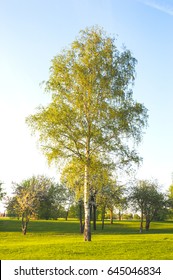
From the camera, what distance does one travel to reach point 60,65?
3475 centimetres

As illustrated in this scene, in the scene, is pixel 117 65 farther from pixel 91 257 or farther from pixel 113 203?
pixel 113 203

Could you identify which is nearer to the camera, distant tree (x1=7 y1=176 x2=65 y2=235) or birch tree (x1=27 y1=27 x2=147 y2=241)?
birch tree (x1=27 y1=27 x2=147 y2=241)

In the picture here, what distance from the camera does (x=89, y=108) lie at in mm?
33531

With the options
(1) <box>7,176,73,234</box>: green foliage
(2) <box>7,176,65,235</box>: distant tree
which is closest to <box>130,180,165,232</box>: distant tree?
(1) <box>7,176,73,234</box>: green foliage

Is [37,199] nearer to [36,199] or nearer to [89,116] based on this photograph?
[36,199]

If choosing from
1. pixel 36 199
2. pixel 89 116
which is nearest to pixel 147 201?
pixel 36 199

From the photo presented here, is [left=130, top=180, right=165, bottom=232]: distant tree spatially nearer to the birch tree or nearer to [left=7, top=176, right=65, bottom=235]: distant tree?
[left=7, top=176, right=65, bottom=235]: distant tree

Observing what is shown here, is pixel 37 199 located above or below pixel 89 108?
below

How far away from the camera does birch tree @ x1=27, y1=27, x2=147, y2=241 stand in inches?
1299

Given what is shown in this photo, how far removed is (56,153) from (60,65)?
8.22 metres

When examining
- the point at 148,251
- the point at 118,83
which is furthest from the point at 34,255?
Answer: the point at 118,83

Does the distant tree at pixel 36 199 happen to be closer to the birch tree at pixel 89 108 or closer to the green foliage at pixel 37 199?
the green foliage at pixel 37 199

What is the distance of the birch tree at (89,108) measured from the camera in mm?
33000

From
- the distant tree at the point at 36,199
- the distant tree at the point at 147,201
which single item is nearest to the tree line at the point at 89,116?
the distant tree at the point at 36,199
